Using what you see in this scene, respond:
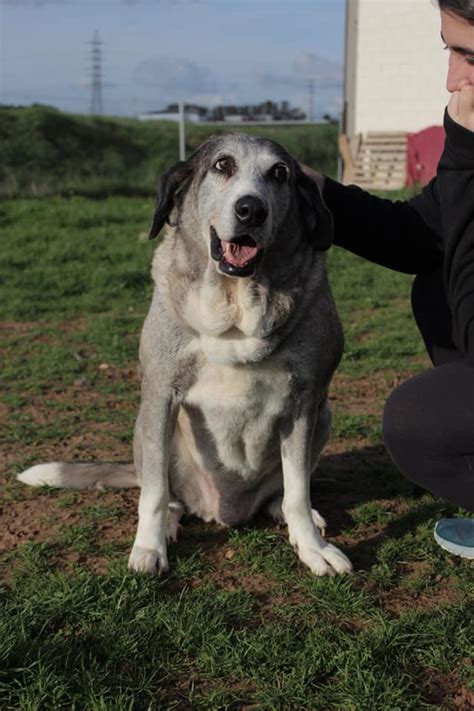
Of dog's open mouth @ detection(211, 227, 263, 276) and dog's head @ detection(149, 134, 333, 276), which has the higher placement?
dog's head @ detection(149, 134, 333, 276)

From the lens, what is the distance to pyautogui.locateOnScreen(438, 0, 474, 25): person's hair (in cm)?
244

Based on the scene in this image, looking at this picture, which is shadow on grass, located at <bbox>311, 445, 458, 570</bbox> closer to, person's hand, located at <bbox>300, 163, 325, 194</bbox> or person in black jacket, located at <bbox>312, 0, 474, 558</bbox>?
person in black jacket, located at <bbox>312, 0, 474, 558</bbox>

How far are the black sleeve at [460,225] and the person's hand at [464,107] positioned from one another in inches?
0.9

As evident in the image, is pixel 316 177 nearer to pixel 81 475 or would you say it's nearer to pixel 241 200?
pixel 241 200

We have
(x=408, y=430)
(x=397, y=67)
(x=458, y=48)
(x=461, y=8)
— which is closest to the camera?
(x=461, y=8)

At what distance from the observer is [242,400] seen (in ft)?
10.2

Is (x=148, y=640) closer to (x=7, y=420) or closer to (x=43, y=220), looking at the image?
(x=7, y=420)

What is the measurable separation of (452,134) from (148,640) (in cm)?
186

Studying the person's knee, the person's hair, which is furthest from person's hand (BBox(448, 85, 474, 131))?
the person's knee

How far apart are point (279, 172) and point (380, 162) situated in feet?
49.1

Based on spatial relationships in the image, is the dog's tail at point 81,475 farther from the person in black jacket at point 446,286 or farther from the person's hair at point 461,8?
the person's hair at point 461,8

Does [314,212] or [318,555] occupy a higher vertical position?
[314,212]

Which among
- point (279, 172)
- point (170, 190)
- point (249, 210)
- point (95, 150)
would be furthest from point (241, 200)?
point (95, 150)

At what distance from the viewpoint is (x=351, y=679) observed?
7.82 ft
